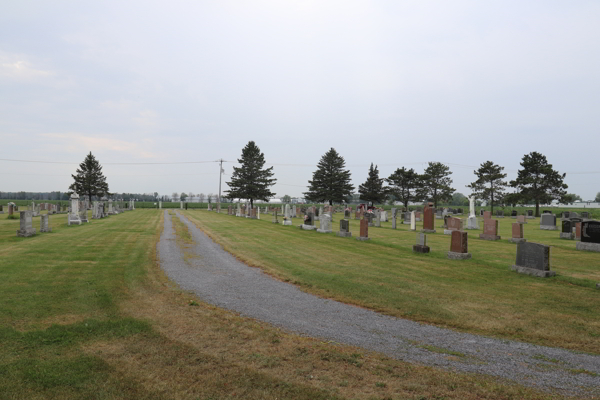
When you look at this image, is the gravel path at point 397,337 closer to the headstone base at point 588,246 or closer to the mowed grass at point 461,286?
the mowed grass at point 461,286

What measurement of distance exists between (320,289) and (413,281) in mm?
2743

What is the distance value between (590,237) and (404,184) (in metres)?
47.8

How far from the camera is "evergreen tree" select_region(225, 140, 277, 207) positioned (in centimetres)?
5947

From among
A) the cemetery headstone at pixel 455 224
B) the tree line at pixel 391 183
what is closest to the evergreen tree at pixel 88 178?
the tree line at pixel 391 183

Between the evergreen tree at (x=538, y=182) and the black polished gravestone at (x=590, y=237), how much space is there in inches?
1710

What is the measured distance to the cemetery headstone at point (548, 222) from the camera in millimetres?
26359

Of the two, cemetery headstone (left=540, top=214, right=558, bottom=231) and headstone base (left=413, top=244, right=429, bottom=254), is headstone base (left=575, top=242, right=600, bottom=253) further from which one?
cemetery headstone (left=540, top=214, right=558, bottom=231)

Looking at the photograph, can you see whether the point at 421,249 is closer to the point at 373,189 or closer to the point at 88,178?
the point at 373,189

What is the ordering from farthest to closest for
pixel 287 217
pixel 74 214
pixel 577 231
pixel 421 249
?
pixel 287 217, pixel 74 214, pixel 577 231, pixel 421 249

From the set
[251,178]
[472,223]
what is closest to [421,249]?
[472,223]

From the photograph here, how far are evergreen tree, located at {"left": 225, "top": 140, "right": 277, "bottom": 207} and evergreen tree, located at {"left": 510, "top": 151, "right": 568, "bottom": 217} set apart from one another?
39810mm

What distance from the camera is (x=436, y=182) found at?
198ft

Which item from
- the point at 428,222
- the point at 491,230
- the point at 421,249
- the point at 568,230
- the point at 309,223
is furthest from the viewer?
the point at 309,223

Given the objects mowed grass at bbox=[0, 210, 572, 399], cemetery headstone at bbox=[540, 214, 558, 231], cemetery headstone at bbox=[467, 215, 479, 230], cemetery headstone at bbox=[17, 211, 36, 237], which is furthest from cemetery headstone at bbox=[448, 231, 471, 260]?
cemetery headstone at bbox=[17, 211, 36, 237]
